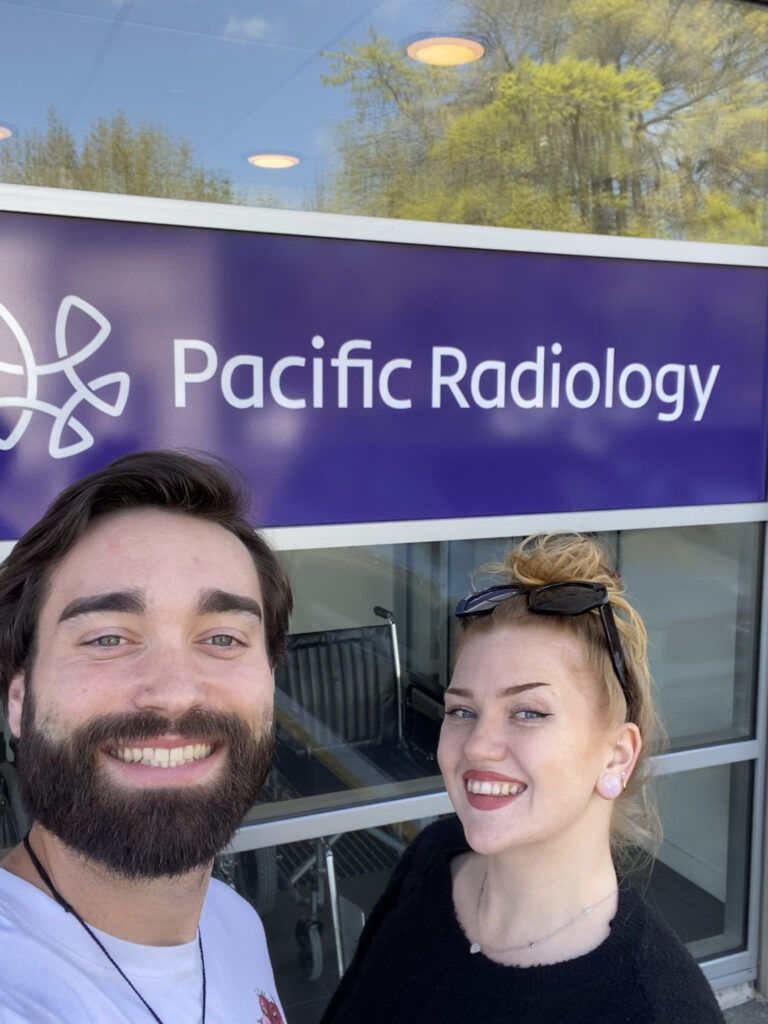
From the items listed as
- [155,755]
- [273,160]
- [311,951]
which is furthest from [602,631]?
[311,951]

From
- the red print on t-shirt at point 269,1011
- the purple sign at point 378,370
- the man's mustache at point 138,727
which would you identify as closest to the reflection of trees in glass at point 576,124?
the purple sign at point 378,370

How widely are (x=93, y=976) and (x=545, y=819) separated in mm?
647

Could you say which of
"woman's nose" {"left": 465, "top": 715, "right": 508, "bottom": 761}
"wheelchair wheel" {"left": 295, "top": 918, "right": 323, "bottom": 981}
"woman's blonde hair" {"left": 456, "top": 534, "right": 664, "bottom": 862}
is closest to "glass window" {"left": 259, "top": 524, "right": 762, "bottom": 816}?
"wheelchair wheel" {"left": 295, "top": 918, "right": 323, "bottom": 981}

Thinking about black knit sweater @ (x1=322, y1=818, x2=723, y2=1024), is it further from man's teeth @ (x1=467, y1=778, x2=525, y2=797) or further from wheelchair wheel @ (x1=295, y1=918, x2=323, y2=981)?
wheelchair wheel @ (x1=295, y1=918, x2=323, y2=981)

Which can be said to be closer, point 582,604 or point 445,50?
point 582,604

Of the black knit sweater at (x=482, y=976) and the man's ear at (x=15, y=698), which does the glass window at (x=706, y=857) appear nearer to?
the black knit sweater at (x=482, y=976)

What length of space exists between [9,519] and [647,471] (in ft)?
5.89

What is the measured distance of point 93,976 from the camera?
4.08 ft

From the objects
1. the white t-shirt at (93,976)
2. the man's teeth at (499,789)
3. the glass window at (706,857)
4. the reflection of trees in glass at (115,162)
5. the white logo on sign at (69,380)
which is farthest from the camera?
the glass window at (706,857)

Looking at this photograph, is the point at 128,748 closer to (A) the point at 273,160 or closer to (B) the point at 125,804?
(B) the point at 125,804

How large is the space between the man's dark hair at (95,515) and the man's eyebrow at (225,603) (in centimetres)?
16

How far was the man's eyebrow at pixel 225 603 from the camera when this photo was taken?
4.50 ft

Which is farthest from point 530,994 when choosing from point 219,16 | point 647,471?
point 219,16

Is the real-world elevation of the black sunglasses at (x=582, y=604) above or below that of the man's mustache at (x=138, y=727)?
above
